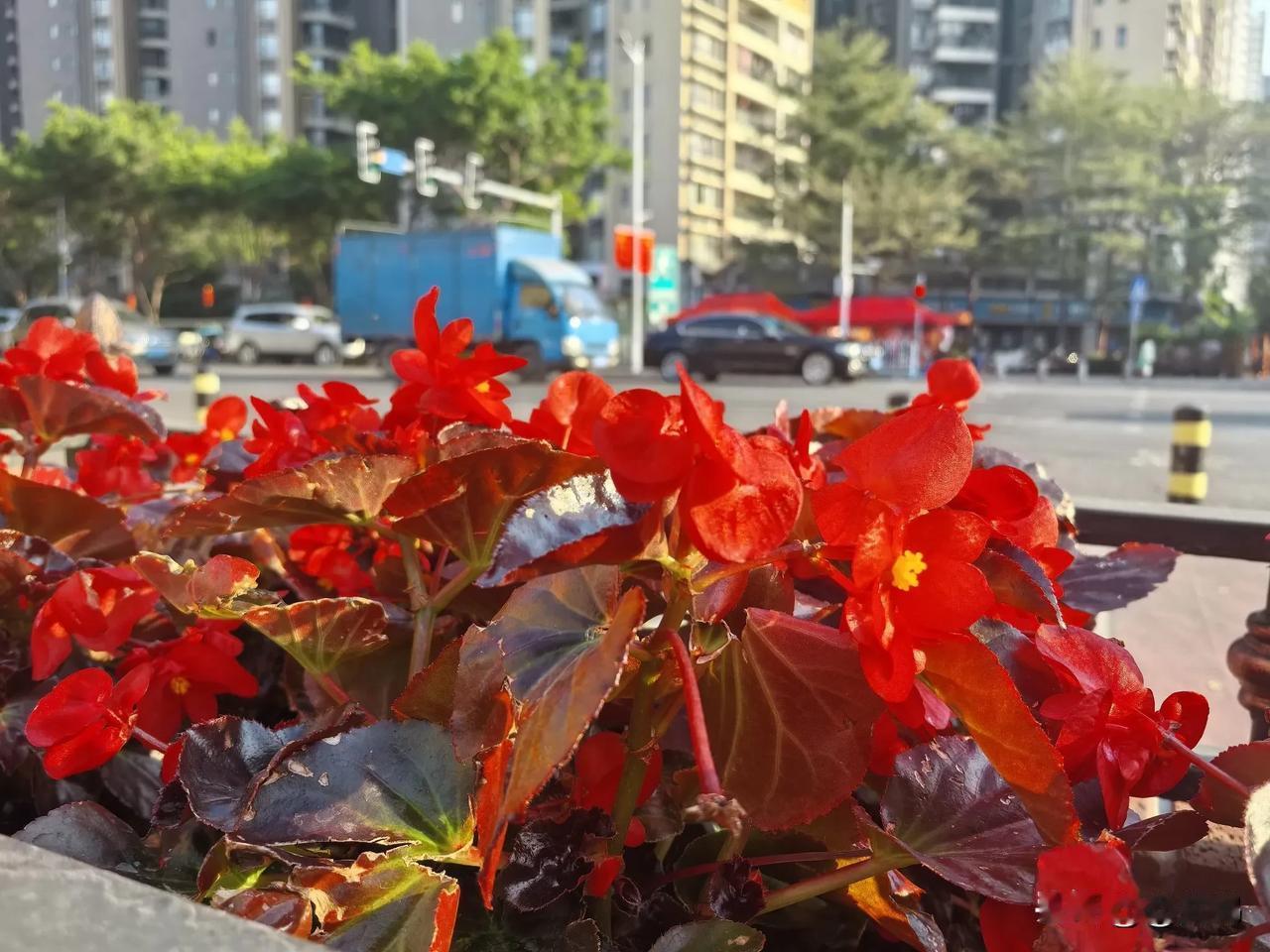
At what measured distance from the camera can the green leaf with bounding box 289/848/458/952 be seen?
0.46 metres

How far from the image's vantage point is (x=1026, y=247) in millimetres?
36344

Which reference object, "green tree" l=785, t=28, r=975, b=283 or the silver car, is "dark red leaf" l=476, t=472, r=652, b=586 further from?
"green tree" l=785, t=28, r=975, b=283

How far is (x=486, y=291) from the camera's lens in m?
21.3

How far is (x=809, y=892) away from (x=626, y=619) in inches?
7.9

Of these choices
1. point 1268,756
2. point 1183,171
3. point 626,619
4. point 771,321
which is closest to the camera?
point 626,619

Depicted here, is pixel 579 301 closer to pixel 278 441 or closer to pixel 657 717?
pixel 278 441

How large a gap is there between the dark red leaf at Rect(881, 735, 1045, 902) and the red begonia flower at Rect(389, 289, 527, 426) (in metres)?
0.35

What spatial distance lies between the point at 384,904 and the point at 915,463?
0.29 m

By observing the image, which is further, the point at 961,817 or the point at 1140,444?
the point at 1140,444

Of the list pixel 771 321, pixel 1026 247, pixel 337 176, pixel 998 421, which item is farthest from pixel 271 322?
pixel 1026 247

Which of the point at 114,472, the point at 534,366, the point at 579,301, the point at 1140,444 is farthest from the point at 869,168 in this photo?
the point at 114,472

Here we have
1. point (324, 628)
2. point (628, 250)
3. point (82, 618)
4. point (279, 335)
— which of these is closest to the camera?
point (324, 628)

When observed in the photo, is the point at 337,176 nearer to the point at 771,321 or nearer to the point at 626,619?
the point at 771,321

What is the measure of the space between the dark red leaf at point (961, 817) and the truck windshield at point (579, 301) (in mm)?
20202
